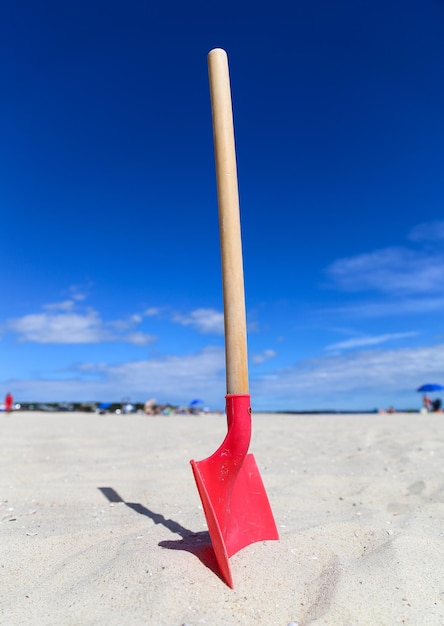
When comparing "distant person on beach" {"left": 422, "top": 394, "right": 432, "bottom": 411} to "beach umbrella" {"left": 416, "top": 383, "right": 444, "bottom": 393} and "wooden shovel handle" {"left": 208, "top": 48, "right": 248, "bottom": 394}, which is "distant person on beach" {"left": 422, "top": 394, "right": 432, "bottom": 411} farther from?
"wooden shovel handle" {"left": 208, "top": 48, "right": 248, "bottom": 394}

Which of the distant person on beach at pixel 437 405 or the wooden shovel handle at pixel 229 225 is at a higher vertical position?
the wooden shovel handle at pixel 229 225

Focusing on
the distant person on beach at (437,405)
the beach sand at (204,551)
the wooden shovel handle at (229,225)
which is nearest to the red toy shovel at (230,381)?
the wooden shovel handle at (229,225)

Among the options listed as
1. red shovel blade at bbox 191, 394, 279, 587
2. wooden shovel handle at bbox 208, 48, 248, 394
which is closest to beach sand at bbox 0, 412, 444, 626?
red shovel blade at bbox 191, 394, 279, 587

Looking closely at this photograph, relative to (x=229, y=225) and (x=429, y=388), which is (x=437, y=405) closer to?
(x=429, y=388)

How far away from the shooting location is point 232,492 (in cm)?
226

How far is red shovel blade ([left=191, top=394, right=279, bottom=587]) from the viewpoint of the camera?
81.8 inches

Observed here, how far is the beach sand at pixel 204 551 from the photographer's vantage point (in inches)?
68.4

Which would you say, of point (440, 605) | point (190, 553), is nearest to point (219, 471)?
point (190, 553)

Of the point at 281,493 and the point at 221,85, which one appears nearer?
the point at 221,85

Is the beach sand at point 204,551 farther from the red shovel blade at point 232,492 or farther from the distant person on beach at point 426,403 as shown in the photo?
the distant person on beach at point 426,403

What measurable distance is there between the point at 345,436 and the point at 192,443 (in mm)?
2407

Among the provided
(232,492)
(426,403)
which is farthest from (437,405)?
(232,492)

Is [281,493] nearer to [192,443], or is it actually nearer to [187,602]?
[187,602]

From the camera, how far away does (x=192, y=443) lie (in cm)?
598
